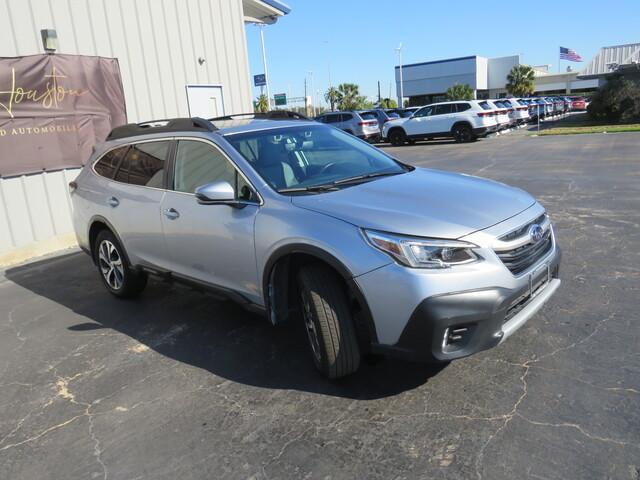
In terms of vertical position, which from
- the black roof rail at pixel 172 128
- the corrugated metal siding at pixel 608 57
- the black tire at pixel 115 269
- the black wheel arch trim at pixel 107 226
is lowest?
the black tire at pixel 115 269

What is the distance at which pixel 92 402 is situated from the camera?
345cm

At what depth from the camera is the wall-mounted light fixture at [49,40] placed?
731 centimetres

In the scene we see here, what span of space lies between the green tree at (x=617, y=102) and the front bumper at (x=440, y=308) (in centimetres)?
2780

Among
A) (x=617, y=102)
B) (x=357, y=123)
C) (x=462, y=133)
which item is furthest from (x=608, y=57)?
(x=357, y=123)

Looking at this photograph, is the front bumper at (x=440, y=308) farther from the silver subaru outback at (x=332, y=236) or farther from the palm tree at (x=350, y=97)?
the palm tree at (x=350, y=97)

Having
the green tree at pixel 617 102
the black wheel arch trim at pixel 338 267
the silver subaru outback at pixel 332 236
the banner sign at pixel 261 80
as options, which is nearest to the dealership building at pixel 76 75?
the silver subaru outback at pixel 332 236

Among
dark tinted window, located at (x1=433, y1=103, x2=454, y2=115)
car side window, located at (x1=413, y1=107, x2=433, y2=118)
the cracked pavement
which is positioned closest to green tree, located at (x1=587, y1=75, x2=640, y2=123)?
dark tinted window, located at (x1=433, y1=103, x2=454, y2=115)

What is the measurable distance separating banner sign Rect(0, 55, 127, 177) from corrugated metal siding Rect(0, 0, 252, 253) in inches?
7.1

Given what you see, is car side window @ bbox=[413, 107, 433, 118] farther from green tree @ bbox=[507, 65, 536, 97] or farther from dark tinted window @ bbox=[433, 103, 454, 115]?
green tree @ bbox=[507, 65, 536, 97]

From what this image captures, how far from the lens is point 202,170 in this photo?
407 cm

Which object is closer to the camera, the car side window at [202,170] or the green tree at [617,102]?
the car side window at [202,170]

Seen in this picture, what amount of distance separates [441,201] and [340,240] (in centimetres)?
73

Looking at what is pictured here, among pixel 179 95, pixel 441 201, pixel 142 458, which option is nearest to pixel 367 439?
pixel 142 458

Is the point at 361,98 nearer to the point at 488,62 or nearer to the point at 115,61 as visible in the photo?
the point at 488,62
